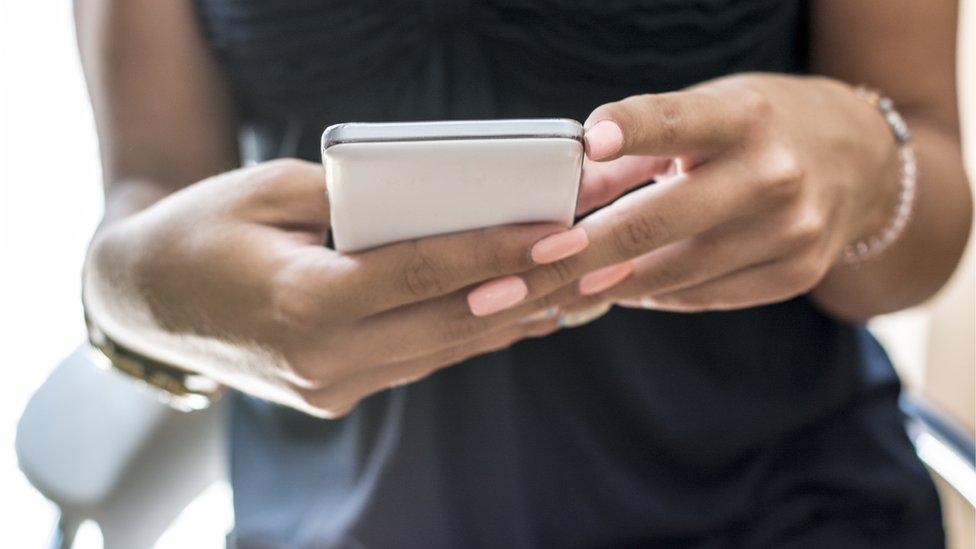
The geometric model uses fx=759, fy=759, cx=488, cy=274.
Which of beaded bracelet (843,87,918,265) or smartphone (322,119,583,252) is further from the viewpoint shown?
beaded bracelet (843,87,918,265)

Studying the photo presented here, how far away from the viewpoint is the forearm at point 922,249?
0.46 m

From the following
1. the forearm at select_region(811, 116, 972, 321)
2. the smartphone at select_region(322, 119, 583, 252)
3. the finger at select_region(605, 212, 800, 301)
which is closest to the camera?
the smartphone at select_region(322, 119, 583, 252)

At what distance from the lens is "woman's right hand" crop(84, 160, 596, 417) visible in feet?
1.02

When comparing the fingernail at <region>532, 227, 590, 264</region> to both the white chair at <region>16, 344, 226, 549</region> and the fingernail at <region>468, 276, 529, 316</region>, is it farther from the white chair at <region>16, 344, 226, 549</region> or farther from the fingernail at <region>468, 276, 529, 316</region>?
the white chair at <region>16, 344, 226, 549</region>

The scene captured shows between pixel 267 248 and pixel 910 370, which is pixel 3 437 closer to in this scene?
pixel 267 248

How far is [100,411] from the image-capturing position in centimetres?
59

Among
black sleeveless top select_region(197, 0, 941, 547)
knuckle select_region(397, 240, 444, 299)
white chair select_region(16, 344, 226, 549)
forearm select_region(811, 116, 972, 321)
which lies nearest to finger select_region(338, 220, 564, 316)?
knuckle select_region(397, 240, 444, 299)

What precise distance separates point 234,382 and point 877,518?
0.41m

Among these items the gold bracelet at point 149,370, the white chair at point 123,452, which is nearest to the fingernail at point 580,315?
the gold bracelet at point 149,370

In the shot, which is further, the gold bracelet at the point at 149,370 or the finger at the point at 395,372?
the gold bracelet at the point at 149,370

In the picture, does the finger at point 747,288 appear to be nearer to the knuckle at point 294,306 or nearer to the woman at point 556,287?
the woman at point 556,287

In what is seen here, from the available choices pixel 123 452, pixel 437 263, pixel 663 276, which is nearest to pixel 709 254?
pixel 663 276

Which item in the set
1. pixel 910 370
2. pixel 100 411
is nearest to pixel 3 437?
pixel 100 411

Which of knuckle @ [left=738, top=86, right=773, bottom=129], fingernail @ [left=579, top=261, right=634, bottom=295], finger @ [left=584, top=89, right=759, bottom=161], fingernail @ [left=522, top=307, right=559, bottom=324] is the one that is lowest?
fingernail @ [left=522, top=307, right=559, bottom=324]
